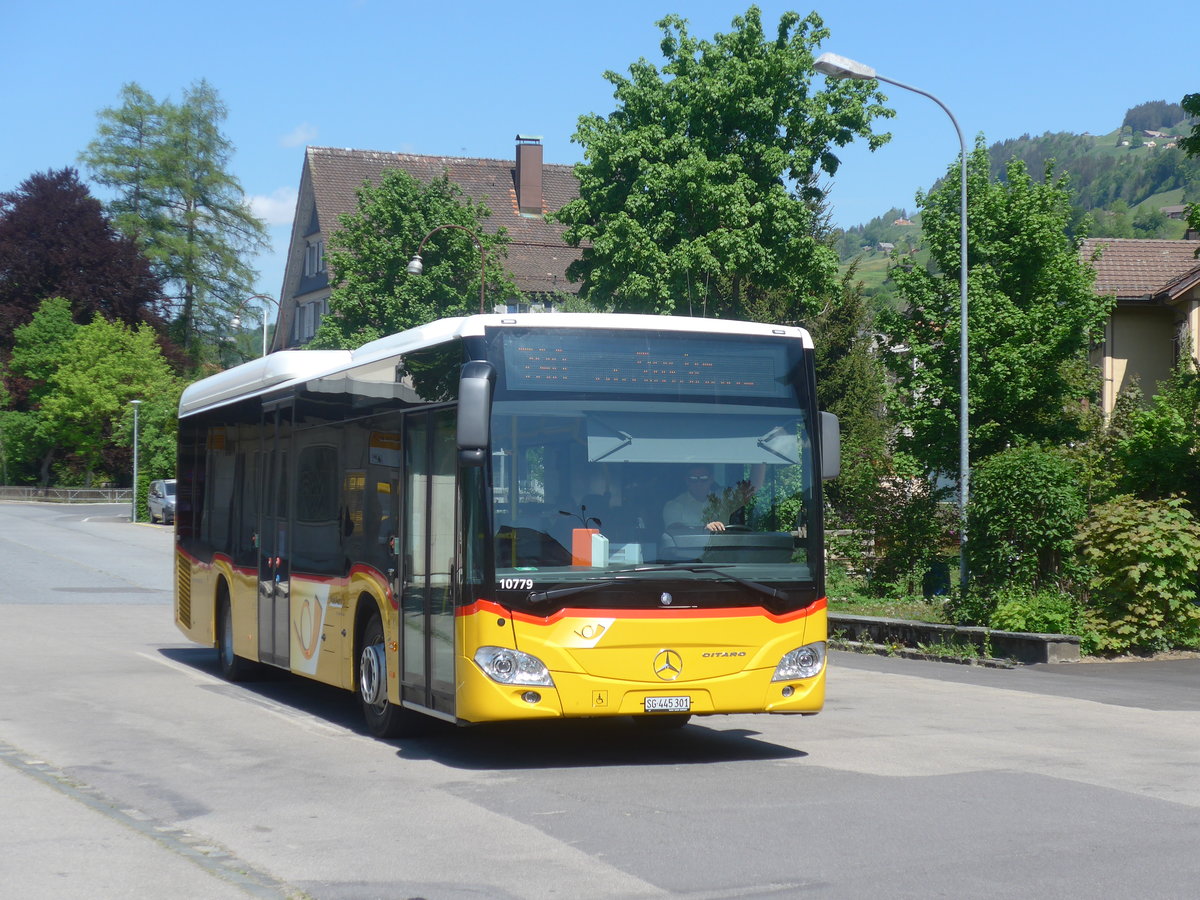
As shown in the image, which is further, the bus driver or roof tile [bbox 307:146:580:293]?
roof tile [bbox 307:146:580:293]

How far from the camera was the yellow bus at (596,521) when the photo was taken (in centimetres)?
1009

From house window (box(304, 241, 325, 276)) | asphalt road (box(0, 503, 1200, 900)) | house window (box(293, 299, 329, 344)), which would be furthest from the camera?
house window (box(293, 299, 329, 344))

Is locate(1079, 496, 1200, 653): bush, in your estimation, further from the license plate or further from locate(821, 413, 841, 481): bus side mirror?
the license plate

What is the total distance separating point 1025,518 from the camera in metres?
19.6

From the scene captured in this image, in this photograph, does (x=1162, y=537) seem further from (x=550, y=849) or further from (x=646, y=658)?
(x=550, y=849)

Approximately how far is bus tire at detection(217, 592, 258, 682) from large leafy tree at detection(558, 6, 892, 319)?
23888mm

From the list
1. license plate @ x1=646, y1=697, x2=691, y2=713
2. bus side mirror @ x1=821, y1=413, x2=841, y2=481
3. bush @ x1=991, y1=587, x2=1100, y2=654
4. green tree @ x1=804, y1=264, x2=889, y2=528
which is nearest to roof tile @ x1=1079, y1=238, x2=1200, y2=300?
green tree @ x1=804, y1=264, x2=889, y2=528

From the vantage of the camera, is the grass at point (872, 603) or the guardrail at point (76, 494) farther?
the guardrail at point (76, 494)

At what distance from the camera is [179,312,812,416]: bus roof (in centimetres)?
1055

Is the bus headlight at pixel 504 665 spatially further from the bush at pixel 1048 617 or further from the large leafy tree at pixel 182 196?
the large leafy tree at pixel 182 196

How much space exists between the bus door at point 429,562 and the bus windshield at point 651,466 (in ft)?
1.83

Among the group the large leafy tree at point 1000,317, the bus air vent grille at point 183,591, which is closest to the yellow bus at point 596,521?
the bus air vent grille at point 183,591

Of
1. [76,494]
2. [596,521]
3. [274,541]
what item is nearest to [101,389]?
[76,494]

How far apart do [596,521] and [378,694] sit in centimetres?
272
